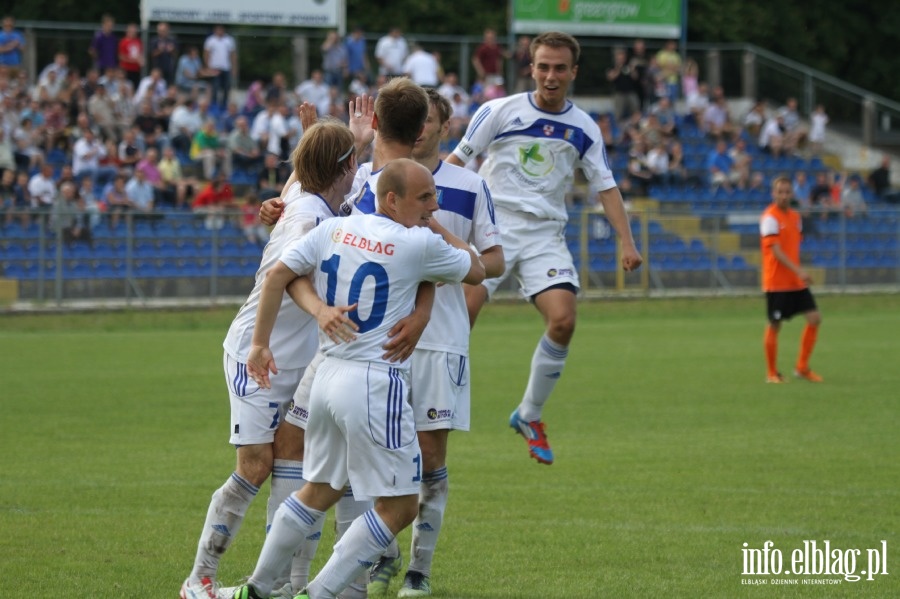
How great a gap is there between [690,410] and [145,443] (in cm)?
508

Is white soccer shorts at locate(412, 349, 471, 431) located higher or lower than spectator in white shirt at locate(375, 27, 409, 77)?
lower

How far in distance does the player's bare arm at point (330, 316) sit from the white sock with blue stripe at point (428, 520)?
1.31m

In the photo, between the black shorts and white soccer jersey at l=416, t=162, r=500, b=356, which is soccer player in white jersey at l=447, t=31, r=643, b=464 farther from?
the black shorts

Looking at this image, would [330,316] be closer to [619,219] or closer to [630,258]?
[630,258]

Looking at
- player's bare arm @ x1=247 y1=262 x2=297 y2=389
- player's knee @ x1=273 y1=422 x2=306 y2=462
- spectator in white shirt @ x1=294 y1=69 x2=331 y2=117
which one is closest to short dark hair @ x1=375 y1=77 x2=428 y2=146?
player's bare arm @ x1=247 y1=262 x2=297 y2=389

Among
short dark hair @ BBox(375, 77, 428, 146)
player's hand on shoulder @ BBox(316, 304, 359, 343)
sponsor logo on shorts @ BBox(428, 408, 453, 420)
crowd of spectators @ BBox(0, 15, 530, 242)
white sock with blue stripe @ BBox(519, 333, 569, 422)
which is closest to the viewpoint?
player's hand on shoulder @ BBox(316, 304, 359, 343)

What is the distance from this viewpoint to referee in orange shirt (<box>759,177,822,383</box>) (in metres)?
14.4

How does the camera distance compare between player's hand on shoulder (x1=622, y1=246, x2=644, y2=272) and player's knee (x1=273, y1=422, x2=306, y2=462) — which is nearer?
player's knee (x1=273, y1=422, x2=306, y2=462)

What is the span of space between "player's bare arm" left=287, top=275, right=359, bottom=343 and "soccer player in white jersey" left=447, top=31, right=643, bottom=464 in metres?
3.24

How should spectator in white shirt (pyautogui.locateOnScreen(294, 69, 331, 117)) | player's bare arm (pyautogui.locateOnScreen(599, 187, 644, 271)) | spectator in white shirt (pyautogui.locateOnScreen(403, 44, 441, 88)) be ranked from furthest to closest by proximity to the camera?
1. spectator in white shirt (pyautogui.locateOnScreen(403, 44, 441, 88))
2. spectator in white shirt (pyautogui.locateOnScreen(294, 69, 331, 117))
3. player's bare arm (pyautogui.locateOnScreen(599, 187, 644, 271))

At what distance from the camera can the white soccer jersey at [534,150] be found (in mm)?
8281

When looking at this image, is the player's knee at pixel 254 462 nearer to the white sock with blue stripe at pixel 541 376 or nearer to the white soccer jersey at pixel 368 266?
the white soccer jersey at pixel 368 266

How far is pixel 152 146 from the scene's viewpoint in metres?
24.9

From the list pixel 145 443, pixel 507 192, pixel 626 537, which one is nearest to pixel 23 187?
pixel 145 443
